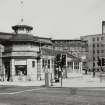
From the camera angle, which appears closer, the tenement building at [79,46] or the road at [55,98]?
the road at [55,98]

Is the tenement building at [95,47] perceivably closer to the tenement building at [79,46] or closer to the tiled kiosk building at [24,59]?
the tenement building at [79,46]

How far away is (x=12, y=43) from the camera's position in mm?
54094

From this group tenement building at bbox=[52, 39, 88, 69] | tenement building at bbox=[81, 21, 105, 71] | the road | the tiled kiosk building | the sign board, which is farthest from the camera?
tenement building at bbox=[81, 21, 105, 71]

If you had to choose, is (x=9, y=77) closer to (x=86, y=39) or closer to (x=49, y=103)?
(x=49, y=103)

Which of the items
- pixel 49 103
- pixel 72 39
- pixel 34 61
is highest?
pixel 72 39

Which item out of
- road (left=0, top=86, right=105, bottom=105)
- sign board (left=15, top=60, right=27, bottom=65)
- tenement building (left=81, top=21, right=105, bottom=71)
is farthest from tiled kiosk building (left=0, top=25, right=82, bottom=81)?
tenement building (left=81, top=21, right=105, bottom=71)

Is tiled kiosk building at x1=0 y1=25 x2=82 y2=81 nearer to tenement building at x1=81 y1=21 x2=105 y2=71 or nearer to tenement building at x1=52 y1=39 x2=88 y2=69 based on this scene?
tenement building at x1=52 y1=39 x2=88 y2=69

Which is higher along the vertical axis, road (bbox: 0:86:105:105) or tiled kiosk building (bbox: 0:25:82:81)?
tiled kiosk building (bbox: 0:25:82:81)

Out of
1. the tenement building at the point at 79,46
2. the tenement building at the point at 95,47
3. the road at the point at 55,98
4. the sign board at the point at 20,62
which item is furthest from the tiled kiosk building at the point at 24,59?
the tenement building at the point at 95,47

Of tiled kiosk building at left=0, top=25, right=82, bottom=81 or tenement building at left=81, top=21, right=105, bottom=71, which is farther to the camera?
tenement building at left=81, top=21, right=105, bottom=71

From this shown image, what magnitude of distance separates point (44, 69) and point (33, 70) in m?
3.23

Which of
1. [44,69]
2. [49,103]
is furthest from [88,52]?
[49,103]

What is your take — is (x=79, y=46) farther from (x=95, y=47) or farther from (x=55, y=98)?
(x=55, y=98)

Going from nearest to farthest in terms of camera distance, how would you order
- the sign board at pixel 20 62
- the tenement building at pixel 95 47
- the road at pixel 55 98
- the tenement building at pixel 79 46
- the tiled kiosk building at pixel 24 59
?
the road at pixel 55 98 < the sign board at pixel 20 62 < the tiled kiosk building at pixel 24 59 < the tenement building at pixel 79 46 < the tenement building at pixel 95 47
